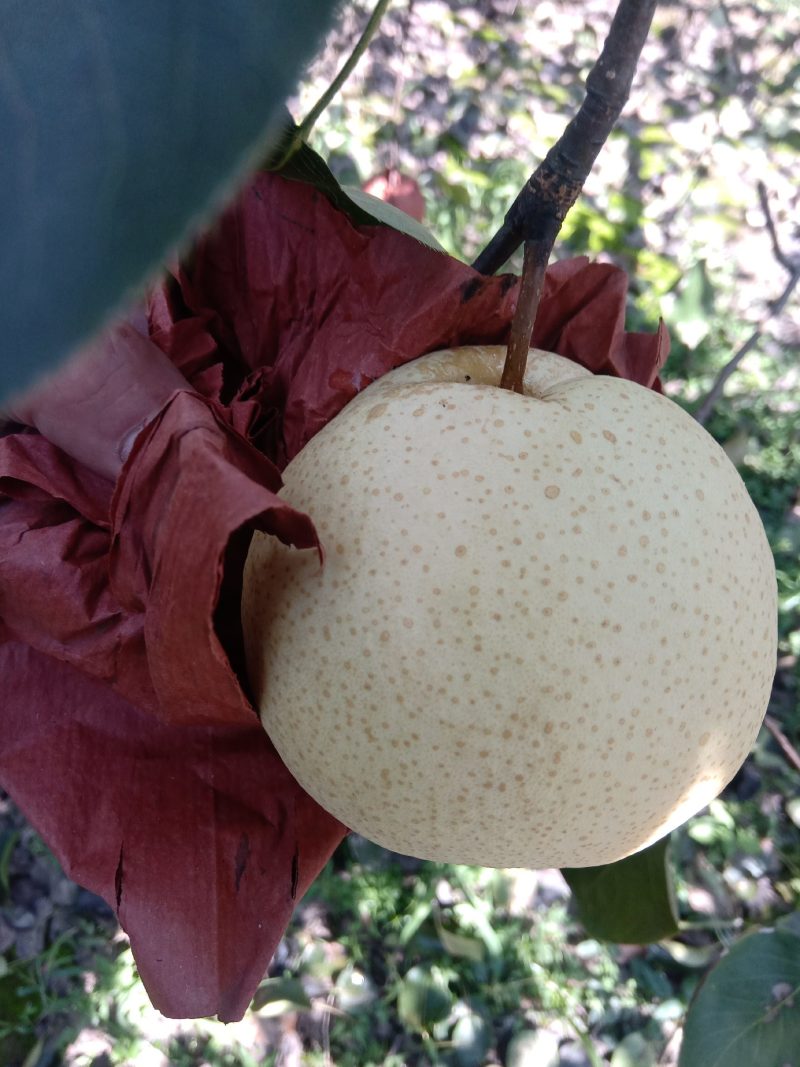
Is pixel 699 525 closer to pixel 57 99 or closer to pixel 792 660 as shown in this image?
pixel 57 99

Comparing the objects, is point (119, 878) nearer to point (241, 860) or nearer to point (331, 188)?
point (241, 860)

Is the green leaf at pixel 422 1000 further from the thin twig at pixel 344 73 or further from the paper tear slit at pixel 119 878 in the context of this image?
the thin twig at pixel 344 73

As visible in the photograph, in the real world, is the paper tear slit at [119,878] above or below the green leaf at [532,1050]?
above

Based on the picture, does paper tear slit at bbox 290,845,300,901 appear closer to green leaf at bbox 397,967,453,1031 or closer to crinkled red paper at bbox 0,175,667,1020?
crinkled red paper at bbox 0,175,667,1020

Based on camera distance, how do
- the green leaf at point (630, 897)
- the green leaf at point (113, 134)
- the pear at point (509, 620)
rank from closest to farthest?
the green leaf at point (113, 134) < the pear at point (509, 620) < the green leaf at point (630, 897)

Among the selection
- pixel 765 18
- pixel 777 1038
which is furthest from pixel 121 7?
pixel 765 18

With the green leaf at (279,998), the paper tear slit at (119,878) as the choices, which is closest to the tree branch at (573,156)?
the paper tear slit at (119,878)

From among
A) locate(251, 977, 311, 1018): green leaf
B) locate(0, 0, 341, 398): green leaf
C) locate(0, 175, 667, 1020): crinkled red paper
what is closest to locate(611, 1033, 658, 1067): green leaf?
locate(251, 977, 311, 1018): green leaf
